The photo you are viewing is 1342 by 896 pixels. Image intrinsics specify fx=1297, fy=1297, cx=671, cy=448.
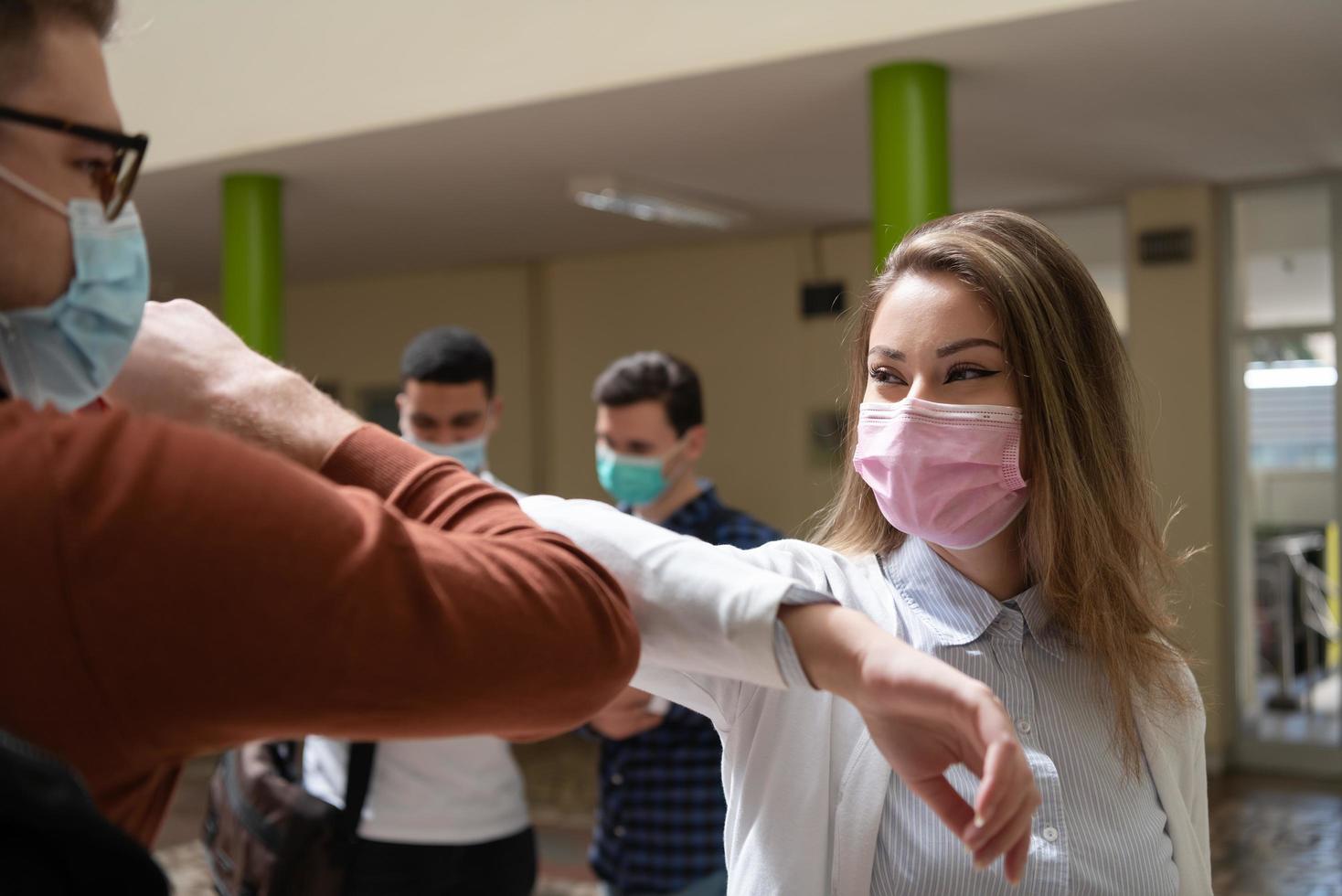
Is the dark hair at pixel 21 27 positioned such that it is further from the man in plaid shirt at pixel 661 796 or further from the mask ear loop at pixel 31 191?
the man in plaid shirt at pixel 661 796

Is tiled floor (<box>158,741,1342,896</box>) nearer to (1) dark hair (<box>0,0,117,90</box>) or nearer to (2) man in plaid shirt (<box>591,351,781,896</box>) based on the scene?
(2) man in plaid shirt (<box>591,351,781,896</box>)

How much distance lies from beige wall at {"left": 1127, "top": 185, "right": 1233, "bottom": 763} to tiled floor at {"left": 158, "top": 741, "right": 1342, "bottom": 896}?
0.73 m

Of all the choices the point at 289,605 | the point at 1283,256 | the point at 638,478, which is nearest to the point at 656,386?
the point at 638,478

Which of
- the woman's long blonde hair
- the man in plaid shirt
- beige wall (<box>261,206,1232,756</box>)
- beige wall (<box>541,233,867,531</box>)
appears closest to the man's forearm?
the woman's long blonde hair

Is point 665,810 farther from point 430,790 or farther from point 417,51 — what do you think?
point 417,51

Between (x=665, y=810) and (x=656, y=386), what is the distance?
1.34m

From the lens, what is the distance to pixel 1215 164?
7.75m

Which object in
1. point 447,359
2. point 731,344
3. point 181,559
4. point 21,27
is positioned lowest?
point 181,559

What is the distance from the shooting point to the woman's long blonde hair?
165 cm

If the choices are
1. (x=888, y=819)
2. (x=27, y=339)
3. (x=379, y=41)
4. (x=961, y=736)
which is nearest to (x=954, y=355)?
(x=888, y=819)

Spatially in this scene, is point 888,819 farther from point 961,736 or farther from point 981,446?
point 961,736

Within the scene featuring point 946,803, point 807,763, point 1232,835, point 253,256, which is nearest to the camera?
point 946,803

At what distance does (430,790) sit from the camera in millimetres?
3000

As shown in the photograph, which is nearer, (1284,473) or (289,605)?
(289,605)
